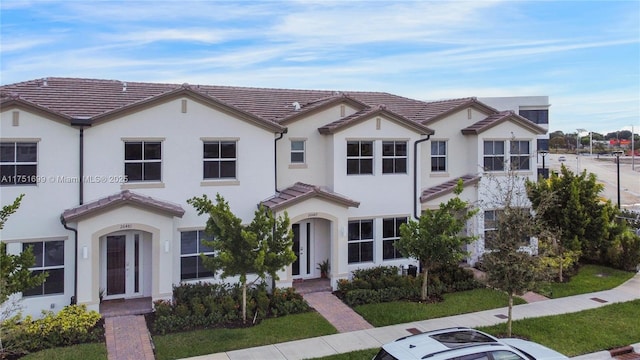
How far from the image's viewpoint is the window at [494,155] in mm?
21609

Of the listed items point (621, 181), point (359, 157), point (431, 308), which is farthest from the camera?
point (621, 181)

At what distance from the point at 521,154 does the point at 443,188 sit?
391 centimetres

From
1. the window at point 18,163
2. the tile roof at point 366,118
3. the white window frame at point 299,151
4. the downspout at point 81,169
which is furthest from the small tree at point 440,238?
the window at point 18,163

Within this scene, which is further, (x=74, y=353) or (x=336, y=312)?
(x=336, y=312)

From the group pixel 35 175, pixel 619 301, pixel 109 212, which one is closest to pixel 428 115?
pixel 619 301

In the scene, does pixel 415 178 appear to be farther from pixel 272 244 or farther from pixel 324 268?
pixel 272 244

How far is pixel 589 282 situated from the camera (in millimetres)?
19359

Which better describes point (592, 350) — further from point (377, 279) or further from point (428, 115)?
point (428, 115)

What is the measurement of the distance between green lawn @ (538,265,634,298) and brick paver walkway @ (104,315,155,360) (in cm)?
1232

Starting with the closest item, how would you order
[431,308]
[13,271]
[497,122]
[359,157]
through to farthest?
[13,271] → [431,308] → [359,157] → [497,122]

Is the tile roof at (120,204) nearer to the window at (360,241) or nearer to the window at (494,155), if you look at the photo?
the window at (360,241)

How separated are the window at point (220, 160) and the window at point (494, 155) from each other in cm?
1061

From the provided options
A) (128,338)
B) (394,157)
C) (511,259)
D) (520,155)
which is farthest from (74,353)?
(520,155)

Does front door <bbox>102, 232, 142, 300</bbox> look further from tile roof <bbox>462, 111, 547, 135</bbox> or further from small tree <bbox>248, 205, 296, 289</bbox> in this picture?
tile roof <bbox>462, 111, 547, 135</bbox>
